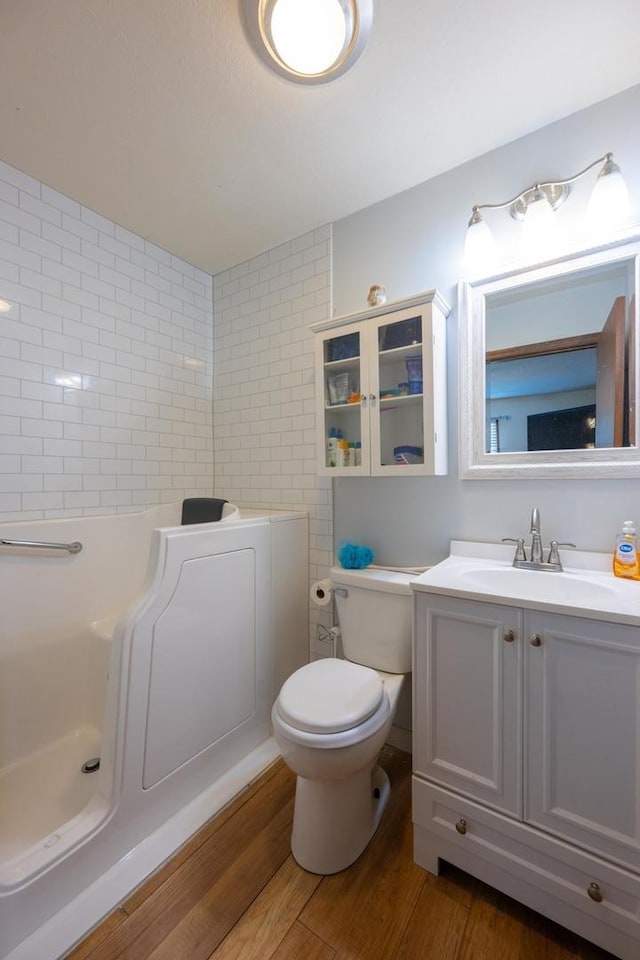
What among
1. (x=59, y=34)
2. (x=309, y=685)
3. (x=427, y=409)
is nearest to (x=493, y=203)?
(x=427, y=409)

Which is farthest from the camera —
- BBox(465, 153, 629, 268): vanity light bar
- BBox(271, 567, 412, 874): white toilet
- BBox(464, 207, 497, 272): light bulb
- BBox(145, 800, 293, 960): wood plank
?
BBox(464, 207, 497, 272): light bulb

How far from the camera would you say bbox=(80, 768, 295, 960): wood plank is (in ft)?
3.24

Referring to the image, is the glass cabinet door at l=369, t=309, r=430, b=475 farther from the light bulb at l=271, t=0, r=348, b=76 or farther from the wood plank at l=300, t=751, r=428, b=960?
the wood plank at l=300, t=751, r=428, b=960

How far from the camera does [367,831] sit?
1256 millimetres

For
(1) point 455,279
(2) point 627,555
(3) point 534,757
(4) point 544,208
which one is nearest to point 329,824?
(3) point 534,757

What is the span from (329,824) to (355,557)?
2.83 ft

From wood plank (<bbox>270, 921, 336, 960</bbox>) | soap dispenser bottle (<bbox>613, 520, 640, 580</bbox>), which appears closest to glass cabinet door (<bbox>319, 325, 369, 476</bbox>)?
soap dispenser bottle (<bbox>613, 520, 640, 580</bbox>)

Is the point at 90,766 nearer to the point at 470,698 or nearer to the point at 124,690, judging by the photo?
the point at 124,690

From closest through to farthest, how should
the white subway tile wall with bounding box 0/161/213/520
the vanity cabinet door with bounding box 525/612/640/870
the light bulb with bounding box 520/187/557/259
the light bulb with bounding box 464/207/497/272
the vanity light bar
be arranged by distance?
the vanity cabinet door with bounding box 525/612/640/870 < the vanity light bar < the light bulb with bounding box 520/187/557/259 < the light bulb with bounding box 464/207/497/272 < the white subway tile wall with bounding box 0/161/213/520

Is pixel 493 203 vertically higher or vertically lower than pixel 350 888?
higher

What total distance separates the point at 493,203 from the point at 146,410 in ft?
6.02

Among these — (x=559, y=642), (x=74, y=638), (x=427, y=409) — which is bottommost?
(x=74, y=638)

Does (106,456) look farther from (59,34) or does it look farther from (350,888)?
(350,888)

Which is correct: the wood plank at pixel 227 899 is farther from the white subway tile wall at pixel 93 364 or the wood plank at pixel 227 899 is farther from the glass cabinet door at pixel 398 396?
the white subway tile wall at pixel 93 364
